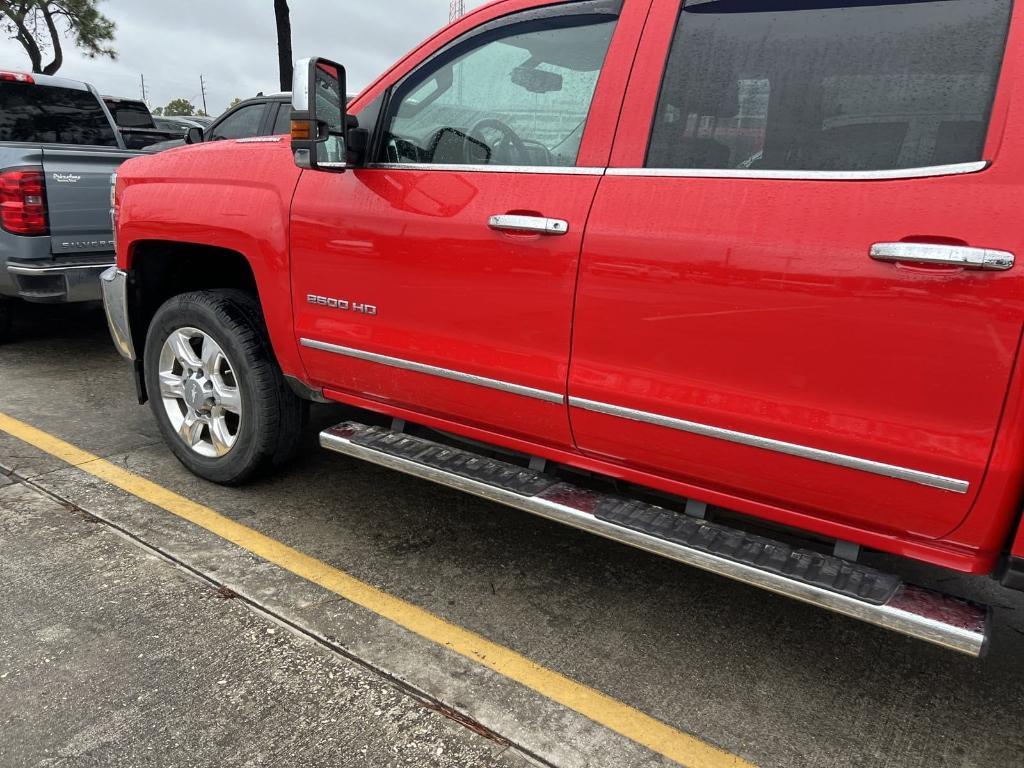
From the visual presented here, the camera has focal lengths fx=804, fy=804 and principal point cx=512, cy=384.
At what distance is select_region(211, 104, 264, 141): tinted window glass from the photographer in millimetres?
8344

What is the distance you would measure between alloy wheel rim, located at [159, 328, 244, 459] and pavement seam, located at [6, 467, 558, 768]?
53 cm

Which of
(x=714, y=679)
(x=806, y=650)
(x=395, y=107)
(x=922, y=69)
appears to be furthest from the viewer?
(x=395, y=107)

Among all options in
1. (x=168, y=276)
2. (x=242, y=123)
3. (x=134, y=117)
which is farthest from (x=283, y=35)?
(x=168, y=276)

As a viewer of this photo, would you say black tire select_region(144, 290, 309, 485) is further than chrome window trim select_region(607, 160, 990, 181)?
Yes

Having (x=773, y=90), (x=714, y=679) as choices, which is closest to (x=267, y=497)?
(x=714, y=679)

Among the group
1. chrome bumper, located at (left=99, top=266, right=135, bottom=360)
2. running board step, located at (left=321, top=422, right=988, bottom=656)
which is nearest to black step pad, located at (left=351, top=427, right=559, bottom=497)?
running board step, located at (left=321, top=422, right=988, bottom=656)

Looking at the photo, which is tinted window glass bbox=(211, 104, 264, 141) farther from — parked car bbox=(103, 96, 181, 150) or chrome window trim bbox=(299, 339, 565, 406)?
chrome window trim bbox=(299, 339, 565, 406)

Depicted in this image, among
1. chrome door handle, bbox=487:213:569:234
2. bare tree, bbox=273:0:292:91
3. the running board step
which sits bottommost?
the running board step

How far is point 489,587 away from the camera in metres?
2.90

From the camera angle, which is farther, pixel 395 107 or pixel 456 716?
→ pixel 395 107

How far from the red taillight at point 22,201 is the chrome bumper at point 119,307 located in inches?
62.6

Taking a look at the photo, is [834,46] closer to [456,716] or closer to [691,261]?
[691,261]

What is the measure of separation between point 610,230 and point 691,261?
10.6 inches

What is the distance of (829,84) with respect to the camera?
2.05 m
